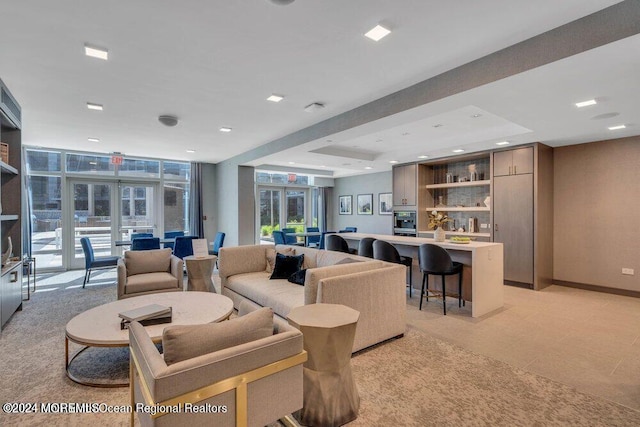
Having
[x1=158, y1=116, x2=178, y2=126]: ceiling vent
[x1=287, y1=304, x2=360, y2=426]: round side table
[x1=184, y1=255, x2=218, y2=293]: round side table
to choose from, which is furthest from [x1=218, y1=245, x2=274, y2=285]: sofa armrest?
[x1=287, y1=304, x2=360, y2=426]: round side table

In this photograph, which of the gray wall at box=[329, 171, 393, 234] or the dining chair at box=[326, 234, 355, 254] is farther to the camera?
the gray wall at box=[329, 171, 393, 234]

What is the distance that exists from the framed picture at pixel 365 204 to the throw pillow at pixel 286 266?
646cm

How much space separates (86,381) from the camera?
2408 mm

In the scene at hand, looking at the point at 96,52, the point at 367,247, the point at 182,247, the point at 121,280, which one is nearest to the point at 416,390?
the point at 367,247

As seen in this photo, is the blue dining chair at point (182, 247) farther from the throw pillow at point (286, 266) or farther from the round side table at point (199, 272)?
the throw pillow at point (286, 266)

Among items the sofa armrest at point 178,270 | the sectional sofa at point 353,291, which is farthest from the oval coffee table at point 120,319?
the sofa armrest at point 178,270

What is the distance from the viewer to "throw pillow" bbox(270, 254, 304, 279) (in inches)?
158

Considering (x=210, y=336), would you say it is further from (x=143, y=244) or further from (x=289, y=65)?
(x=143, y=244)

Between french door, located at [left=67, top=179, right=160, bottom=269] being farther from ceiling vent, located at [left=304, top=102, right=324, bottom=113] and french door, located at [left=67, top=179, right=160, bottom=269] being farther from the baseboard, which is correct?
the baseboard

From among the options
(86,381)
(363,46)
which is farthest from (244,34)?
(86,381)

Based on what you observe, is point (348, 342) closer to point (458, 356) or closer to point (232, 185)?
point (458, 356)

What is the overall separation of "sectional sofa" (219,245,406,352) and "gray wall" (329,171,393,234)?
6.09 meters

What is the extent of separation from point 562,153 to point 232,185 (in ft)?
22.7

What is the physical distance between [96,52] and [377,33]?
238cm
